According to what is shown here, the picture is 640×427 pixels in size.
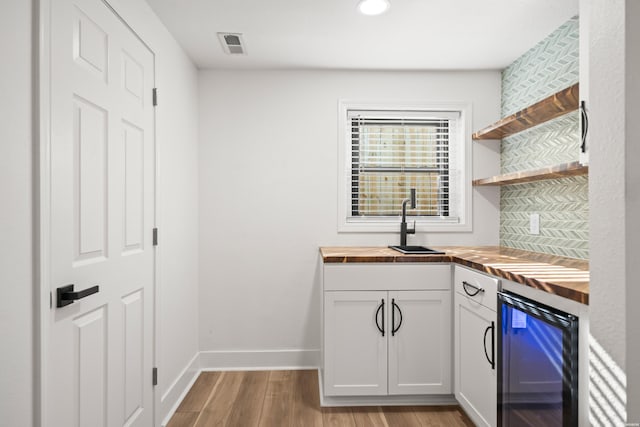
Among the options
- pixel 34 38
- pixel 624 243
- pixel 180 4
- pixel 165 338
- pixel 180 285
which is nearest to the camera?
pixel 624 243

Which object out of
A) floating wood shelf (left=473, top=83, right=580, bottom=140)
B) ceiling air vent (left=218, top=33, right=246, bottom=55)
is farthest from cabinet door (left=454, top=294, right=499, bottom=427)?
ceiling air vent (left=218, top=33, right=246, bottom=55)

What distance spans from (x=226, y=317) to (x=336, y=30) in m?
2.22

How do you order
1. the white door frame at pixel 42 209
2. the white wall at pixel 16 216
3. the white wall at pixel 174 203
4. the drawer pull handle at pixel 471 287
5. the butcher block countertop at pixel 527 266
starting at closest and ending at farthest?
the white wall at pixel 16 216 < the white door frame at pixel 42 209 < the butcher block countertop at pixel 527 266 < the drawer pull handle at pixel 471 287 < the white wall at pixel 174 203

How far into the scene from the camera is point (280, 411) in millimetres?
2268

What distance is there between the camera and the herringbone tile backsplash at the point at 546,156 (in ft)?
6.97

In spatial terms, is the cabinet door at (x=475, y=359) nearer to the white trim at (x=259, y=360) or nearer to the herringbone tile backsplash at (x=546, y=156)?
the herringbone tile backsplash at (x=546, y=156)

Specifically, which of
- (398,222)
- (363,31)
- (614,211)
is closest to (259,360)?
(398,222)

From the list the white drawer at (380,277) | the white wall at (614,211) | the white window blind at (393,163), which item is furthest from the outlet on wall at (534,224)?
the white wall at (614,211)

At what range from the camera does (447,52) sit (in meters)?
2.61

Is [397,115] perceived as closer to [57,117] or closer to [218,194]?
[218,194]

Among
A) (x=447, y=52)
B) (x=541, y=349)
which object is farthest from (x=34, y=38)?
(x=447, y=52)

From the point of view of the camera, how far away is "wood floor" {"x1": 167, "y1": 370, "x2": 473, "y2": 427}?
2.15 meters

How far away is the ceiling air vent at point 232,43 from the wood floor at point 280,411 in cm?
236

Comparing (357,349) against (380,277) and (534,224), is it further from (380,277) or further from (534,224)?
(534,224)
